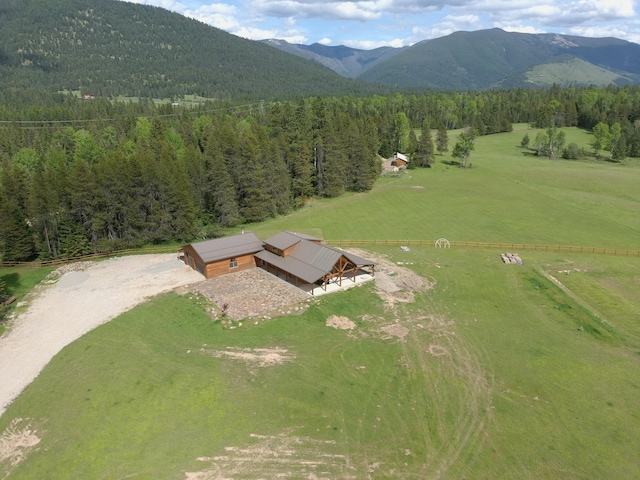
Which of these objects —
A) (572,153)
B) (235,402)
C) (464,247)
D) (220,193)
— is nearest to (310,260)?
(235,402)

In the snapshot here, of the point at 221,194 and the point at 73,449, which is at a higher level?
the point at 221,194

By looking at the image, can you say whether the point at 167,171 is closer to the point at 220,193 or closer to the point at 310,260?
the point at 220,193

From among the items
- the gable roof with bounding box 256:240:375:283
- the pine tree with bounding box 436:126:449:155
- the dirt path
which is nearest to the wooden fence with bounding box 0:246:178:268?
the dirt path

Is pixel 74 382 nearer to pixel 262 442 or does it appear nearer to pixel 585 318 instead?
pixel 262 442

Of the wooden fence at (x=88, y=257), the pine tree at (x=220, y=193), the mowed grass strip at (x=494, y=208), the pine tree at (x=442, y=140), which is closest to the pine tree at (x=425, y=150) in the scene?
the mowed grass strip at (x=494, y=208)

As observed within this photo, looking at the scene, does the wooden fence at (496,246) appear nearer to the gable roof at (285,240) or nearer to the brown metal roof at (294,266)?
the gable roof at (285,240)

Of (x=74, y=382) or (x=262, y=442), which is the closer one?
(x=262, y=442)

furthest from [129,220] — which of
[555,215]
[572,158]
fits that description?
[572,158]
